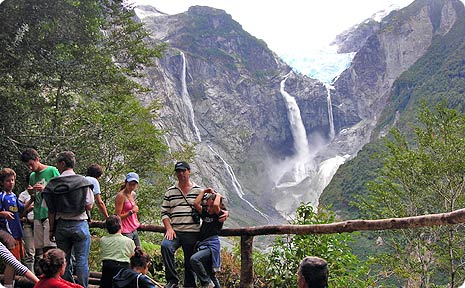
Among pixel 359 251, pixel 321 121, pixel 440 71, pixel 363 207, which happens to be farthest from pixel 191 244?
pixel 321 121

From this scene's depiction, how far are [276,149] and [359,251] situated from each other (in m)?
72.0

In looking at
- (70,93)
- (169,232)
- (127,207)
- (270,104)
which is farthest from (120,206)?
(270,104)

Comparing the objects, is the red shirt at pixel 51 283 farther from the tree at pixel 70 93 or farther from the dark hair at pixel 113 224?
the tree at pixel 70 93

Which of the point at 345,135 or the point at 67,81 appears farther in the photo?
the point at 345,135

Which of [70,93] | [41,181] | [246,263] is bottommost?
[246,263]

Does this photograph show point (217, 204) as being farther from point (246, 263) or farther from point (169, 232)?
point (246, 263)

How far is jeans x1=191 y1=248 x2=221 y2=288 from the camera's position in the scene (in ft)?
13.5

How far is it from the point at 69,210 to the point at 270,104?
11012 centimetres

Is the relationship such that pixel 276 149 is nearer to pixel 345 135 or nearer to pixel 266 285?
pixel 345 135

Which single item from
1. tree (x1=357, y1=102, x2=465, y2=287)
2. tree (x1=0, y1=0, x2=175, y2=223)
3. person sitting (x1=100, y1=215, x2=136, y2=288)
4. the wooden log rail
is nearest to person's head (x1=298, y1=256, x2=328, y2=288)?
the wooden log rail

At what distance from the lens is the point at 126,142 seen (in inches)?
495

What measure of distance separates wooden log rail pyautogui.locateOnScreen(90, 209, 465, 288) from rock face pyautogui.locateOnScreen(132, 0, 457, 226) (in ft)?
272

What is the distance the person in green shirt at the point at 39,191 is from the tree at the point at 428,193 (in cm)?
1272

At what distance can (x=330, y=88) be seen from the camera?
4646 inches
